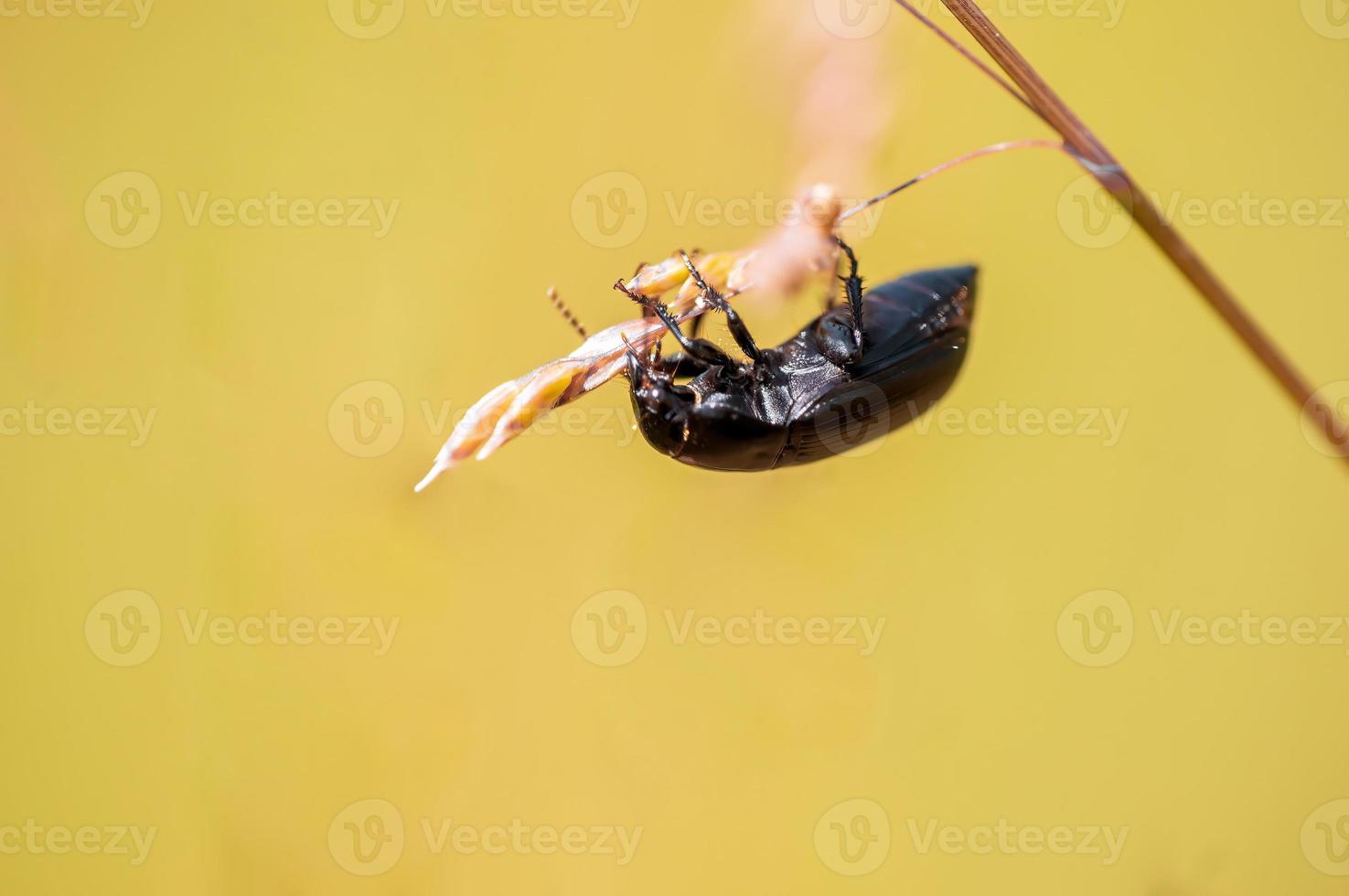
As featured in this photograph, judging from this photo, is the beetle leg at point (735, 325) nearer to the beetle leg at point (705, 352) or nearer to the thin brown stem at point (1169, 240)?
the beetle leg at point (705, 352)

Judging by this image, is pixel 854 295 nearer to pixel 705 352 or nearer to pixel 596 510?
pixel 705 352

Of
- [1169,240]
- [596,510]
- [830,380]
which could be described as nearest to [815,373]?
[830,380]

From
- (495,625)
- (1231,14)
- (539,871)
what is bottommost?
(539,871)

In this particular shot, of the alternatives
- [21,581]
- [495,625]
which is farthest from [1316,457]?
[21,581]

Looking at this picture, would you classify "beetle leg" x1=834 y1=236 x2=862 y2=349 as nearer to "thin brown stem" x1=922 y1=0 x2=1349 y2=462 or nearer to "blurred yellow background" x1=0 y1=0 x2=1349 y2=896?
"blurred yellow background" x1=0 y1=0 x2=1349 y2=896

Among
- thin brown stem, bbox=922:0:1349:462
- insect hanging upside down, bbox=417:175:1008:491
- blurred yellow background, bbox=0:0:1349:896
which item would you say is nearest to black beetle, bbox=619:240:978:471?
insect hanging upside down, bbox=417:175:1008:491

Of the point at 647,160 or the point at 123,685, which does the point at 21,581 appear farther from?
the point at 647,160

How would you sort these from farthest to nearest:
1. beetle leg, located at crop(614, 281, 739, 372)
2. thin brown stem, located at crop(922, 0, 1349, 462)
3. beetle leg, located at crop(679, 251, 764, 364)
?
beetle leg, located at crop(614, 281, 739, 372), beetle leg, located at crop(679, 251, 764, 364), thin brown stem, located at crop(922, 0, 1349, 462)
